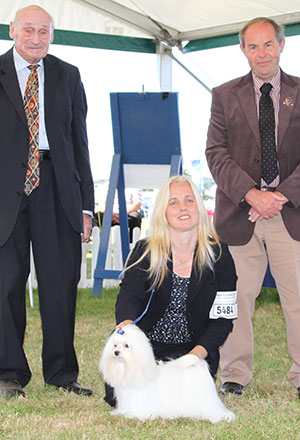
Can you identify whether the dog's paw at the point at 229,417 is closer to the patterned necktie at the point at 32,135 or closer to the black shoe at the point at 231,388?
the black shoe at the point at 231,388

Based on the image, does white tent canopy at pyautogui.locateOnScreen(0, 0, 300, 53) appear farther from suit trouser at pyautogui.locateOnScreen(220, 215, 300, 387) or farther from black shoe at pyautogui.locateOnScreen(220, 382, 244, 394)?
black shoe at pyautogui.locateOnScreen(220, 382, 244, 394)

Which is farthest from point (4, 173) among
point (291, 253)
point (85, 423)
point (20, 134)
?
point (291, 253)

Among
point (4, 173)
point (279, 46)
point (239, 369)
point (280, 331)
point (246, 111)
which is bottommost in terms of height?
point (280, 331)

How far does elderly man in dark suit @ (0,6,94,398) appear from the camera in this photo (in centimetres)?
291

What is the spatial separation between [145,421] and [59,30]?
5.70 metres

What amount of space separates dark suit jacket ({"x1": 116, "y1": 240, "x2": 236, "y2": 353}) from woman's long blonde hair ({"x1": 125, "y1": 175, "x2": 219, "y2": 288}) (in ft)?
0.11

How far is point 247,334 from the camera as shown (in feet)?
10.5

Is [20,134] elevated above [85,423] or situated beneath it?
elevated above

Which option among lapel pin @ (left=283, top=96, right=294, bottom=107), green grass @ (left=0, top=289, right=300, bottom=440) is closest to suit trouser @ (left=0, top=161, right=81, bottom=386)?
green grass @ (left=0, top=289, right=300, bottom=440)

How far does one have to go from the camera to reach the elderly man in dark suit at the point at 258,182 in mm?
3057

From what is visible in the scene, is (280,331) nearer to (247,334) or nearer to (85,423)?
(247,334)

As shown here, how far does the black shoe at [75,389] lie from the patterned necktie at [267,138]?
1325mm

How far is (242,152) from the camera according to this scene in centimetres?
316

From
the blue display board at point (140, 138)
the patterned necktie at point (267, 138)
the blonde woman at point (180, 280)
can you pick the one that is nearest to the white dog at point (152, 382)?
the blonde woman at point (180, 280)
